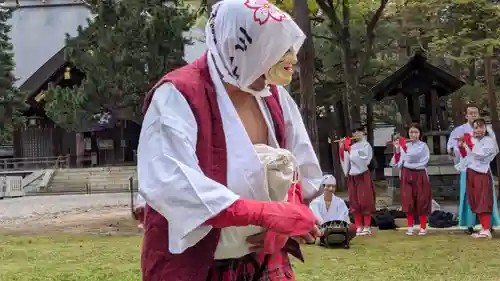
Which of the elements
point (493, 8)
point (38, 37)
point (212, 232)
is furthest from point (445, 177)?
point (38, 37)

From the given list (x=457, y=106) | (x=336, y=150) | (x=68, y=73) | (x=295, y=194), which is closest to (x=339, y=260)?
(x=295, y=194)

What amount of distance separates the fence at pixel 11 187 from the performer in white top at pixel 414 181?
17666 mm

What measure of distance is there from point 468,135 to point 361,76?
10.7 metres

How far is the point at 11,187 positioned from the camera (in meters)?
23.5

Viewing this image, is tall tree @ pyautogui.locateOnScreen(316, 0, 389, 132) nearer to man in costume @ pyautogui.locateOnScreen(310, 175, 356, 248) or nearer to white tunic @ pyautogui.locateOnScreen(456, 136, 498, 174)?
white tunic @ pyautogui.locateOnScreen(456, 136, 498, 174)

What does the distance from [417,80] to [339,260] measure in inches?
308

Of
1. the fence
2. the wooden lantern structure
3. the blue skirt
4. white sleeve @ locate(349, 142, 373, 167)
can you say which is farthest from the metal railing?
the blue skirt

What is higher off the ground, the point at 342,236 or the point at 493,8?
the point at 493,8

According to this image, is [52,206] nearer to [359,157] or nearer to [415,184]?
[359,157]

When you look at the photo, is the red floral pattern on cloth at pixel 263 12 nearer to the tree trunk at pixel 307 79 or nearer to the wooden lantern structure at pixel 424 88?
the tree trunk at pixel 307 79

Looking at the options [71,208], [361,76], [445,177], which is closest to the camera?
[445,177]

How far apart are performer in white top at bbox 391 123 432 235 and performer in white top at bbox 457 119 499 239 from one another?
719 millimetres

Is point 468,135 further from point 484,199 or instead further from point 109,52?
point 109,52

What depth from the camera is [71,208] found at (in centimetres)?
1702
